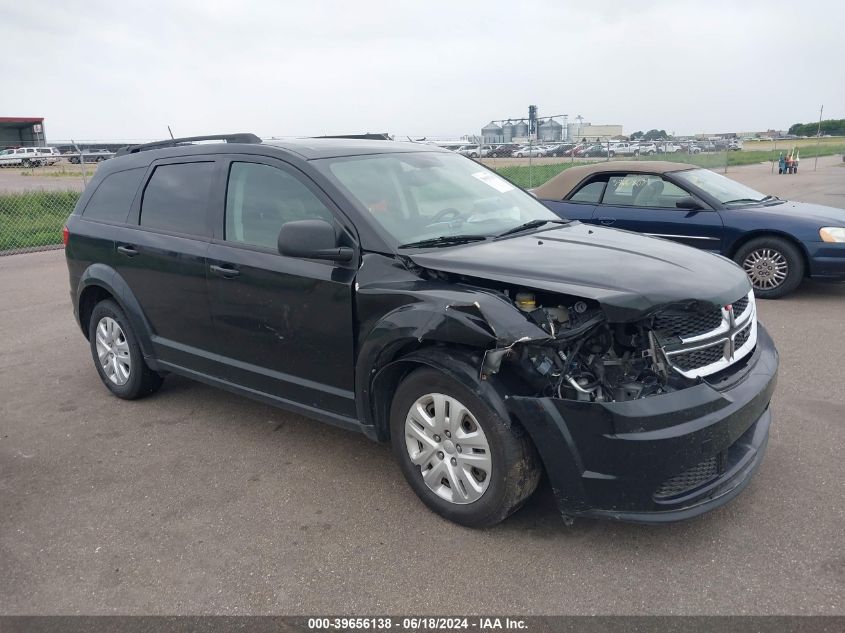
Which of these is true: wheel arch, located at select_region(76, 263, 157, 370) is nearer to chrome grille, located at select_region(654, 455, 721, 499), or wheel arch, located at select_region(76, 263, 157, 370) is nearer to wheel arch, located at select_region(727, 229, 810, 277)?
chrome grille, located at select_region(654, 455, 721, 499)

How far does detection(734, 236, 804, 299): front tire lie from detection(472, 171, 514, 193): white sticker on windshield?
417 cm

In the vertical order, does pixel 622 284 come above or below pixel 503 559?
above

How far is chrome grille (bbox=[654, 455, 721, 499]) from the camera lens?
2.98 metres

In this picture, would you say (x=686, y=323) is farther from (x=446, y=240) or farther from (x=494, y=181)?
(x=494, y=181)

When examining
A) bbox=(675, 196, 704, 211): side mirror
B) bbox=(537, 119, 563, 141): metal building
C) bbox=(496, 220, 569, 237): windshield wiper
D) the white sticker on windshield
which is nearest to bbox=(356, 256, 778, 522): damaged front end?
bbox=(496, 220, 569, 237): windshield wiper

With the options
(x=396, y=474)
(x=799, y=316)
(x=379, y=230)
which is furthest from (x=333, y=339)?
(x=799, y=316)

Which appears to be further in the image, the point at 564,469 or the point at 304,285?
the point at 304,285

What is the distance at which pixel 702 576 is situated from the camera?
2.95 meters

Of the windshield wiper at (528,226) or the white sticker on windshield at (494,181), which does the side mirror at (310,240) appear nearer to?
the windshield wiper at (528,226)

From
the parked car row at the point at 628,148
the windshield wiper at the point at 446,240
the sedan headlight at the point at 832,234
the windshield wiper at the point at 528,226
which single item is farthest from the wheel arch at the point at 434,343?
the parked car row at the point at 628,148

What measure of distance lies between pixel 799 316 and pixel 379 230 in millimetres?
5301

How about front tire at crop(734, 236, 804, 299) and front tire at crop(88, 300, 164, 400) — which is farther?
front tire at crop(734, 236, 804, 299)

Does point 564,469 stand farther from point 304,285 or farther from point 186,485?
point 186,485

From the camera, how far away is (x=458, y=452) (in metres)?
3.28
